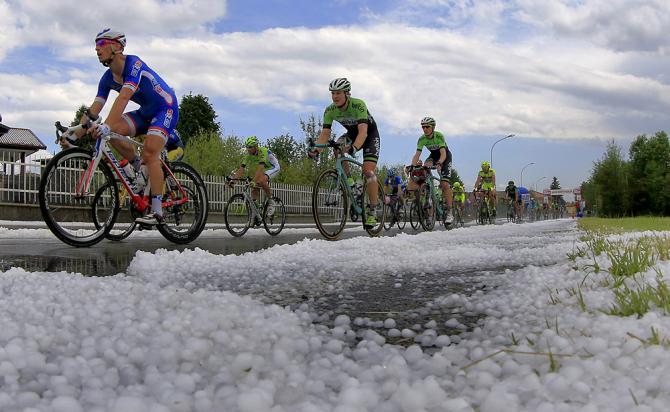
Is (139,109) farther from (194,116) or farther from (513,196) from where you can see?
(194,116)

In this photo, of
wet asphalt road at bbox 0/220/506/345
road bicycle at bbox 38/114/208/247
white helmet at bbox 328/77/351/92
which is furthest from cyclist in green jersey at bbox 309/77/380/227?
wet asphalt road at bbox 0/220/506/345

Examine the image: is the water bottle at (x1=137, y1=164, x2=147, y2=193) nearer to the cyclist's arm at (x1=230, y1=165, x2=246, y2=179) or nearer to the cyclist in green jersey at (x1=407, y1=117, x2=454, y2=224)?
the cyclist's arm at (x1=230, y1=165, x2=246, y2=179)

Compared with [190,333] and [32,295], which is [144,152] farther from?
[190,333]

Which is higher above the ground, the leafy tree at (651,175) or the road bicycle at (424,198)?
the leafy tree at (651,175)

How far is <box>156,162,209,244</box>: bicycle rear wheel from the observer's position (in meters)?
6.39

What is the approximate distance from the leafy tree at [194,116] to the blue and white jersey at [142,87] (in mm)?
52023

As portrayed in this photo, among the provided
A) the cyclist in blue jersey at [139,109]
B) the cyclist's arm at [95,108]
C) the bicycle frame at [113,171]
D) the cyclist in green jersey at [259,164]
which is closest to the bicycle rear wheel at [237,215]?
the cyclist in green jersey at [259,164]

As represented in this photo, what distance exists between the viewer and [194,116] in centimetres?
5756

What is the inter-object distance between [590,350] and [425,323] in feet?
2.20

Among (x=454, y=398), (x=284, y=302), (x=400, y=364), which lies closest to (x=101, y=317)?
(x=284, y=302)

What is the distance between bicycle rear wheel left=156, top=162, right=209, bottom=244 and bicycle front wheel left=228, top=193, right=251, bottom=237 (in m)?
2.96

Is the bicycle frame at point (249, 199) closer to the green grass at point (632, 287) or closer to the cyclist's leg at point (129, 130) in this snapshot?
the cyclist's leg at point (129, 130)

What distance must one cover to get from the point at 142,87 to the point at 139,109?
13.5 inches

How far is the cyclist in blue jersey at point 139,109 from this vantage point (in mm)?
5496
